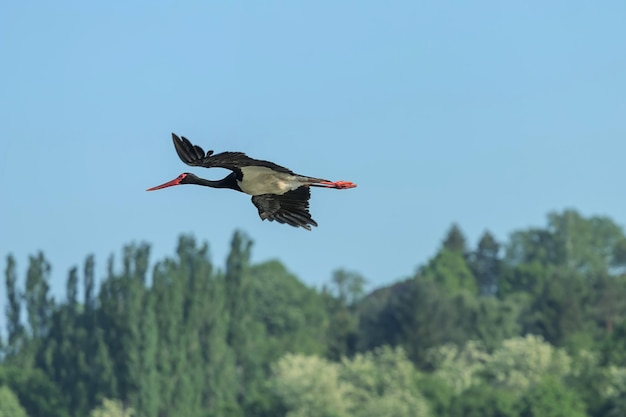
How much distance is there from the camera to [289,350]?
126 meters

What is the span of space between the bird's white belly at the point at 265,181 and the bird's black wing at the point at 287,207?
2.18ft

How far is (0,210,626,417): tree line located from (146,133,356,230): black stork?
60.4 m

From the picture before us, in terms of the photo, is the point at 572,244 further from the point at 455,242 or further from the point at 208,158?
the point at 208,158

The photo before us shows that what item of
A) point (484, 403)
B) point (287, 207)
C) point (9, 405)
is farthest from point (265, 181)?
point (9, 405)

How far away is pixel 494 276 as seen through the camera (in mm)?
168500

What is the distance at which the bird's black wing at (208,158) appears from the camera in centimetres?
2988

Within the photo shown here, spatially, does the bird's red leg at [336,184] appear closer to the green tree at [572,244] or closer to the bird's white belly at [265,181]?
the bird's white belly at [265,181]

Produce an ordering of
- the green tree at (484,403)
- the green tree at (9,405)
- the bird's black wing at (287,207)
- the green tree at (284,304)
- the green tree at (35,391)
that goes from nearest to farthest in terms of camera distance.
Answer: the bird's black wing at (287,207)
the green tree at (484,403)
the green tree at (9,405)
the green tree at (35,391)
the green tree at (284,304)

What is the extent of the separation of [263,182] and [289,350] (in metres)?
94.9

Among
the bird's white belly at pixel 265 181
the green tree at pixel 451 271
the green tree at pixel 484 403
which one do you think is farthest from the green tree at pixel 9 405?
the bird's white belly at pixel 265 181

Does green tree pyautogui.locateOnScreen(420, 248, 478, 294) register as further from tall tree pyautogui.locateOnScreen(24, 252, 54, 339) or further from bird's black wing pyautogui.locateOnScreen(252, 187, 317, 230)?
bird's black wing pyautogui.locateOnScreen(252, 187, 317, 230)

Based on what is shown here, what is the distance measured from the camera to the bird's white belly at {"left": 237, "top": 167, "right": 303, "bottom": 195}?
31.6 metres

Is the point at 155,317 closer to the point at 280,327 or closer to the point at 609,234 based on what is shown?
the point at 280,327

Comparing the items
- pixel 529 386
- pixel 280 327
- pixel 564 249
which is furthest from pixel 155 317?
pixel 564 249
